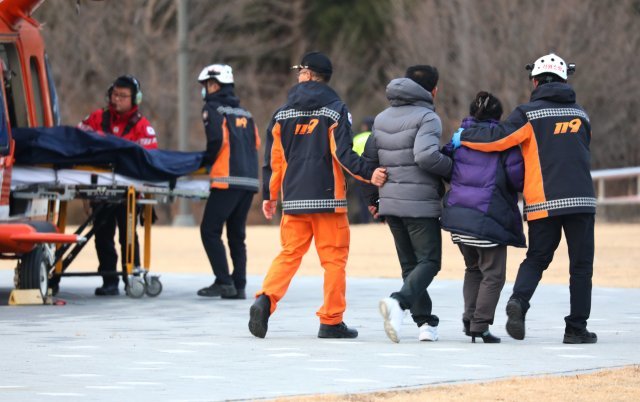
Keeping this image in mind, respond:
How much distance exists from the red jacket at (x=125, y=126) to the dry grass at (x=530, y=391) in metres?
7.46

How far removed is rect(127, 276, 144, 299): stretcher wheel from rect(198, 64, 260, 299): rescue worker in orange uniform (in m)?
0.54

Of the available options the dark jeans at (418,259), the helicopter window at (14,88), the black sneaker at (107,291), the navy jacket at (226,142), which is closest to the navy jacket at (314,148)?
the dark jeans at (418,259)

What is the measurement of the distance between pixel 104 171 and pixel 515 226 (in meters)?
5.05

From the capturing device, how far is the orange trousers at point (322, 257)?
12016 millimetres

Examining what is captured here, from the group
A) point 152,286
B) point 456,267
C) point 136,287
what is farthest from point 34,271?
point 456,267

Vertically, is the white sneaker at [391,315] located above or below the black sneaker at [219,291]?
above

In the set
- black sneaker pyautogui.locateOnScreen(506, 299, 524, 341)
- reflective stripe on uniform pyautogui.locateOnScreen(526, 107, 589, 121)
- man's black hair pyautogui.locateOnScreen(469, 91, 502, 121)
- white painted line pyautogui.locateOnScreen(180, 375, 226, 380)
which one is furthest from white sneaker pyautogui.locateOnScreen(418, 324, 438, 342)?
white painted line pyautogui.locateOnScreen(180, 375, 226, 380)

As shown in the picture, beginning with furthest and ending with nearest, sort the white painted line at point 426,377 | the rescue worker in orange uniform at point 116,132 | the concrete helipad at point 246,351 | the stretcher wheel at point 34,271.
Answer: the rescue worker in orange uniform at point 116,132
the stretcher wheel at point 34,271
the white painted line at point 426,377
the concrete helipad at point 246,351

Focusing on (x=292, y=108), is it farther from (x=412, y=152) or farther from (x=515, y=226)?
(x=515, y=226)

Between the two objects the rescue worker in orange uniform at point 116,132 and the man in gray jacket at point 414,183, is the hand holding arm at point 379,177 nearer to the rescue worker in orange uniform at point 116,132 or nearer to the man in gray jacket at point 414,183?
the man in gray jacket at point 414,183

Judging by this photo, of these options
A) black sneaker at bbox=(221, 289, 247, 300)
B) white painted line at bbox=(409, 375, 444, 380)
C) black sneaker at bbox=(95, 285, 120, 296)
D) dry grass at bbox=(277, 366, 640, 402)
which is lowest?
black sneaker at bbox=(95, 285, 120, 296)

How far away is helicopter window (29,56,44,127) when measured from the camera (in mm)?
16578

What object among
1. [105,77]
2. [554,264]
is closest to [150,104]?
[105,77]

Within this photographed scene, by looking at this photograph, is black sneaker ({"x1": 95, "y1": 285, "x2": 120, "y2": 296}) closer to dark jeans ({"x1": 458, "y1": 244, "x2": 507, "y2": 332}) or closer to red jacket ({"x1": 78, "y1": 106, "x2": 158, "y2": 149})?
red jacket ({"x1": 78, "y1": 106, "x2": 158, "y2": 149})
